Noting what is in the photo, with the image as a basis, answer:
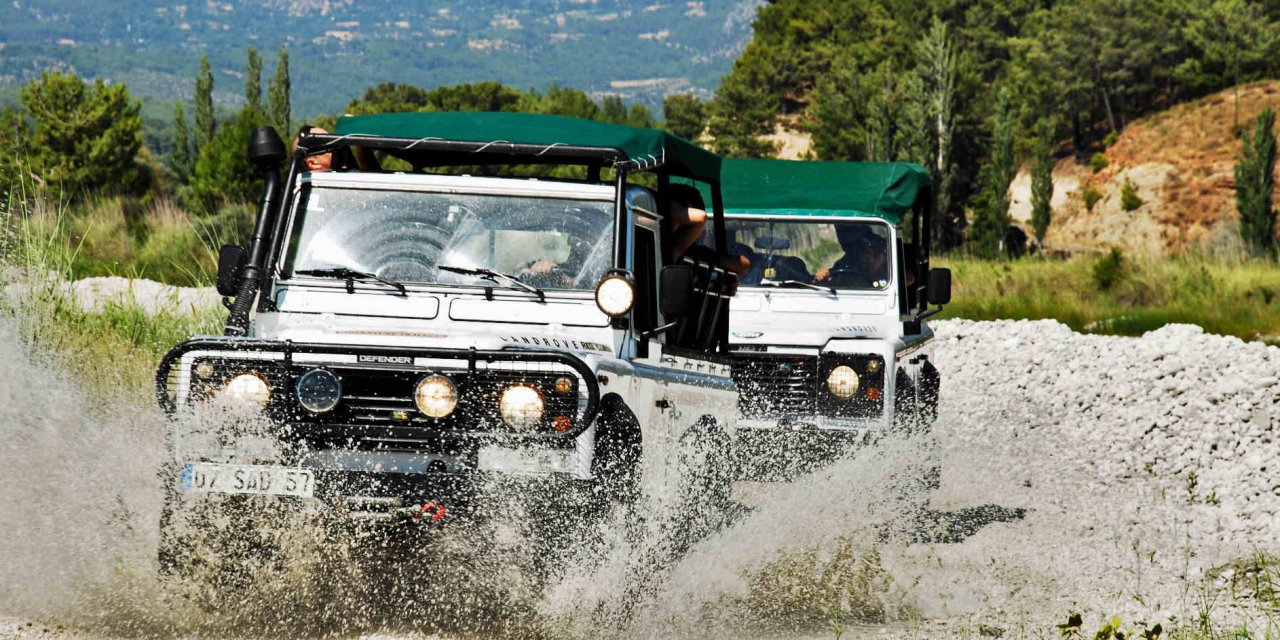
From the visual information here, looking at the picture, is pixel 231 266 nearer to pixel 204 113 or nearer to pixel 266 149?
pixel 266 149

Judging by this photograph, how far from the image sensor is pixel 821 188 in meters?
10.9

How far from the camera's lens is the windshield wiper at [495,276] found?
657 cm

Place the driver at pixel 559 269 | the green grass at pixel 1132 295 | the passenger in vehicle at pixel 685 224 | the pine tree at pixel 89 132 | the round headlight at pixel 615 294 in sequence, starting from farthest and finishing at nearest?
1. the pine tree at pixel 89 132
2. the green grass at pixel 1132 295
3. the passenger in vehicle at pixel 685 224
4. the driver at pixel 559 269
5. the round headlight at pixel 615 294

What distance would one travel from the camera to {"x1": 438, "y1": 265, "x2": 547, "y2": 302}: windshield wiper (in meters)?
6.57

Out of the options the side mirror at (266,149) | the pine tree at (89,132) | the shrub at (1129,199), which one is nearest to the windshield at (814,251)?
the side mirror at (266,149)

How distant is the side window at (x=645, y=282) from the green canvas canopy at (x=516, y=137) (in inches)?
13.9

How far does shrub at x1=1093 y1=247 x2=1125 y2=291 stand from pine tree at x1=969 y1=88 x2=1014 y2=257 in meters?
21.1

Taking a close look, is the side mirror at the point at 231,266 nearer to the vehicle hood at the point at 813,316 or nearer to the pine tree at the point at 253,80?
the vehicle hood at the point at 813,316

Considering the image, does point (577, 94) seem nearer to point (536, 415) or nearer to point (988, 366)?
point (988, 366)

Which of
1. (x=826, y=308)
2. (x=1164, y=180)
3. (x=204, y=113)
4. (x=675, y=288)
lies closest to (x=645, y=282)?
(x=675, y=288)

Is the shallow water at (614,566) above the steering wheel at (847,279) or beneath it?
beneath

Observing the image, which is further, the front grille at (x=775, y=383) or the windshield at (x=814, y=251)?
the windshield at (x=814, y=251)

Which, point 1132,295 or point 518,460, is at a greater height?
point 1132,295

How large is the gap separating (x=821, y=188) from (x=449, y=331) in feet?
17.0
